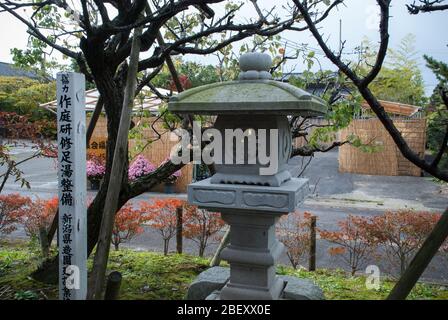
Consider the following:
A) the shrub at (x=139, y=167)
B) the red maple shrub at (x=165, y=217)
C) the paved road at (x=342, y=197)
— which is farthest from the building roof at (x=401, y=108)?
the red maple shrub at (x=165, y=217)

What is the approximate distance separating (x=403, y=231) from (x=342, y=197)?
700 cm

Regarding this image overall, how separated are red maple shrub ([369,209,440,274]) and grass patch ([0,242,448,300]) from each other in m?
0.50

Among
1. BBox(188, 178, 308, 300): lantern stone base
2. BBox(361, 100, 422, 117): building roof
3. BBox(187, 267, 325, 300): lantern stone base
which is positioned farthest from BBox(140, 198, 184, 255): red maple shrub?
BBox(361, 100, 422, 117): building roof

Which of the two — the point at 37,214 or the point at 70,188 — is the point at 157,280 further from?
the point at 37,214

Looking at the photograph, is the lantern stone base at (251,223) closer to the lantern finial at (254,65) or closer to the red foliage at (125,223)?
the lantern finial at (254,65)

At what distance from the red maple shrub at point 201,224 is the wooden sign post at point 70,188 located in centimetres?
358

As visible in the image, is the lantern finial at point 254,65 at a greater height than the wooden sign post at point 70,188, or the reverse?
the lantern finial at point 254,65

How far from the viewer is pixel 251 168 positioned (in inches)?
127

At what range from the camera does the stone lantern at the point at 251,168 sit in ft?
9.78

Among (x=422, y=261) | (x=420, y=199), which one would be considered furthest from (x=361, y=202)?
(x=422, y=261)

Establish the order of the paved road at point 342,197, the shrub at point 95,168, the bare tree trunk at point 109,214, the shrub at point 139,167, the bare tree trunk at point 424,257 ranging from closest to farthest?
the bare tree trunk at point 424,257 → the bare tree trunk at point 109,214 → the paved road at point 342,197 → the shrub at point 139,167 → the shrub at point 95,168

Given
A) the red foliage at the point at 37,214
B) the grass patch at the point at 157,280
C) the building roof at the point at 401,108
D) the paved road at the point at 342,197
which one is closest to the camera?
the grass patch at the point at 157,280

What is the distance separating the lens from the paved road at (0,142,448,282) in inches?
307
